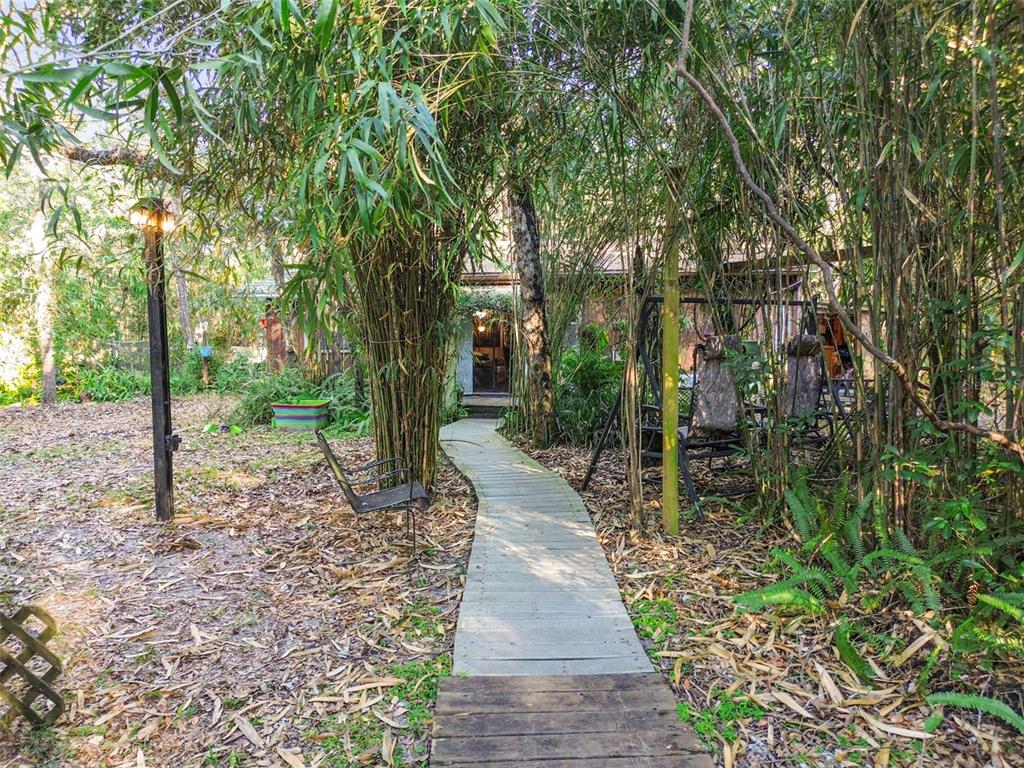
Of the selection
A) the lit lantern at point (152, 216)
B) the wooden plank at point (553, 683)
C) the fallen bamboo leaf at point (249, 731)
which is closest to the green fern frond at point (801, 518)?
the wooden plank at point (553, 683)

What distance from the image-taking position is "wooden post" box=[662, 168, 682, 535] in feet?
10.3

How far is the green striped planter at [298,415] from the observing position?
748 cm

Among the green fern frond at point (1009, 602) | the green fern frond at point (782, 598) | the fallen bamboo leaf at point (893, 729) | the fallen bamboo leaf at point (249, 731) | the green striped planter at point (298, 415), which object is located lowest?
the fallen bamboo leaf at point (249, 731)

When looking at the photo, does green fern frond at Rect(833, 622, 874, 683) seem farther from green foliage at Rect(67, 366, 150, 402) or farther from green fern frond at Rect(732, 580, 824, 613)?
green foliage at Rect(67, 366, 150, 402)

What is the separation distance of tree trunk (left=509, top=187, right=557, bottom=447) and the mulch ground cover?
9.90ft

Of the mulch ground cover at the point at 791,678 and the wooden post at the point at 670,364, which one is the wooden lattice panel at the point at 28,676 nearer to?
the mulch ground cover at the point at 791,678

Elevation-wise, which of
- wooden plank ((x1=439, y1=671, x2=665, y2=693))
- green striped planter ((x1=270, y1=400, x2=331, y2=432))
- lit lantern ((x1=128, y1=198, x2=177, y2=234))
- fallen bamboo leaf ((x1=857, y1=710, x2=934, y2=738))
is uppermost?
lit lantern ((x1=128, y1=198, x2=177, y2=234))

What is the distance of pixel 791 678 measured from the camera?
2.10 meters

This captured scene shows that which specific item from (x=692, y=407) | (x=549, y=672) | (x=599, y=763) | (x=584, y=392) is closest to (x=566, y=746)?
(x=599, y=763)

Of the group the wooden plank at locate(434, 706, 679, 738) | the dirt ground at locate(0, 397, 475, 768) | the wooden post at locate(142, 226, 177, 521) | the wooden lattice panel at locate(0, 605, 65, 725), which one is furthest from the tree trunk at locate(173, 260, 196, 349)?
the wooden plank at locate(434, 706, 679, 738)

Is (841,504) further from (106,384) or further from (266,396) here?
(106,384)

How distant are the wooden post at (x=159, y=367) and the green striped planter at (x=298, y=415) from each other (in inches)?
144

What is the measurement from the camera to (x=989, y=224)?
2.27 m

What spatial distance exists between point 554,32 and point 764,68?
112 cm
